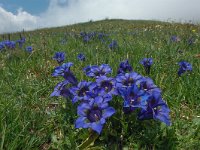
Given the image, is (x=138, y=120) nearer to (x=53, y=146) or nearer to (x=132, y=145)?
(x=132, y=145)

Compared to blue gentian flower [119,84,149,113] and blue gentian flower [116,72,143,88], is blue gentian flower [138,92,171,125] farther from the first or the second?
blue gentian flower [116,72,143,88]

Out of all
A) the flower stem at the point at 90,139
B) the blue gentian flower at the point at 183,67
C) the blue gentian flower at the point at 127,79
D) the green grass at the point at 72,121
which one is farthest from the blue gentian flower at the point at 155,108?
the blue gentian flower at the point at 183,67

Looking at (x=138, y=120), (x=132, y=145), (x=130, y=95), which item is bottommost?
(x=132, y=145)

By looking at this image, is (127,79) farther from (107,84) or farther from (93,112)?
(93,112)

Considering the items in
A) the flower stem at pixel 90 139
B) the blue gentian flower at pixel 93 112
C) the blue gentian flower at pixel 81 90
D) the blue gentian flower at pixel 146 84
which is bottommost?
the flower stem at pixel 90 139

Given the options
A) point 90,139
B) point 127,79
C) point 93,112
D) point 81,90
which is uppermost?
point 127,79

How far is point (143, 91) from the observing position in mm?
2867

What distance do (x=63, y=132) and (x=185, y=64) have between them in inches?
74.3

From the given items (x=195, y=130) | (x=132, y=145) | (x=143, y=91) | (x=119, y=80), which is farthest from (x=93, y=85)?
(x=195, y=130)

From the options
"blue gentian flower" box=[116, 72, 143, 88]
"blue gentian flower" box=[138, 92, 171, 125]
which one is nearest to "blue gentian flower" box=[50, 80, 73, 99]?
"blue gentian flower" box=[116, 72, 143, 88]

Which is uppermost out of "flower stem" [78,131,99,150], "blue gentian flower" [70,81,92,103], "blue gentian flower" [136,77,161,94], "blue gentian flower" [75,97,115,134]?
"blue gentian flower" [136,77,161,94]

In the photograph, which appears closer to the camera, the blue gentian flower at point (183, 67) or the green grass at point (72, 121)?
the green grass at point (72, 121)

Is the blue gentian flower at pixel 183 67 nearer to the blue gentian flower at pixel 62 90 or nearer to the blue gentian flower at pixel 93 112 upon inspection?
the blue gentian flower at pixel 62 90

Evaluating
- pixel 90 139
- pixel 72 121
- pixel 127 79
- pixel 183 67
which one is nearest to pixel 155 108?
pixel 127 79
